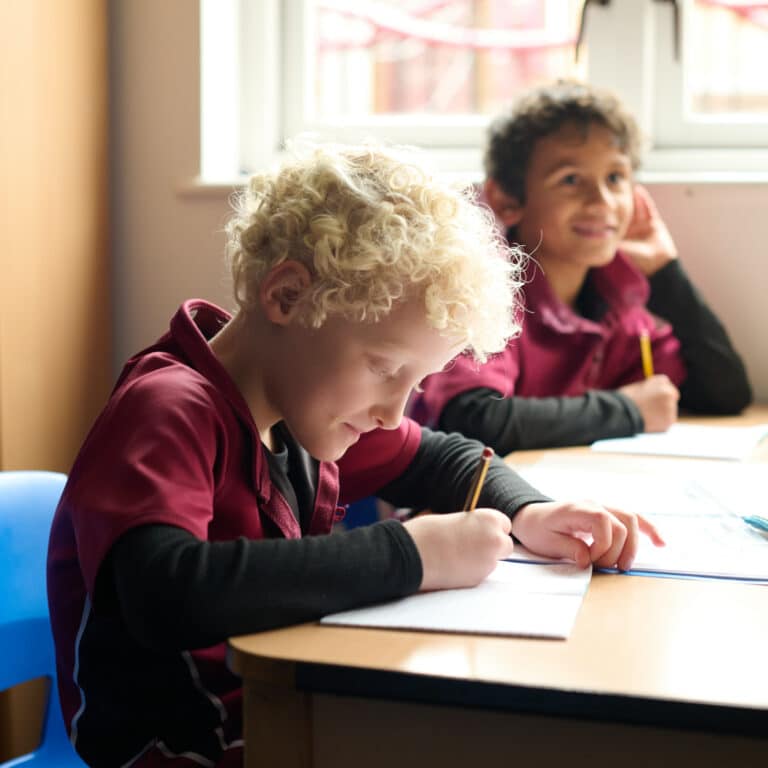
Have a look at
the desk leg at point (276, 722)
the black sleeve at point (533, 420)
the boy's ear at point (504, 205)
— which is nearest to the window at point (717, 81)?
the boy's ear at point (504, 205)

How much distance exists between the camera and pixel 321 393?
3.22ft

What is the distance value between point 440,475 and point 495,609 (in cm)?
43

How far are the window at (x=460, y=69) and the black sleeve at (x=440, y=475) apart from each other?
1.05 meters

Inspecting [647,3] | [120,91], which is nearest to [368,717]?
[120,91]

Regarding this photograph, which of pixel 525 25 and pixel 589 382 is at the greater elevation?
pixel 525 25

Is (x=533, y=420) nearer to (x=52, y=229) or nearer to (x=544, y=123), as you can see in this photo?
(x=544, y=123)

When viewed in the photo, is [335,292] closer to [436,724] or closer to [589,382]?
[436,724]

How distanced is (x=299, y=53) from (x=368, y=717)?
191 cm

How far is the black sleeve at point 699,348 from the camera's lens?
6.19 feet

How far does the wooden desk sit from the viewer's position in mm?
649

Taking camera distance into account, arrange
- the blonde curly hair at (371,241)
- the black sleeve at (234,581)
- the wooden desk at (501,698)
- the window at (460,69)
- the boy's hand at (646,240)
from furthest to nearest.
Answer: the window at (460,69) < the boy's hand at (646,240) < the blonde curly hair at (371,241) < the black sleeve at (234,581) < the wooden desk at (501,698)

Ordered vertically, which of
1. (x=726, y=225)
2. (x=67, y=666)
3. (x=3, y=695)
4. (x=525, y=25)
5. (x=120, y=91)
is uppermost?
(x=525, y=25)

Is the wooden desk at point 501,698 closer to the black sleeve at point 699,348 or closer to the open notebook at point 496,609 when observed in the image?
A: the open notebook at point 496,609

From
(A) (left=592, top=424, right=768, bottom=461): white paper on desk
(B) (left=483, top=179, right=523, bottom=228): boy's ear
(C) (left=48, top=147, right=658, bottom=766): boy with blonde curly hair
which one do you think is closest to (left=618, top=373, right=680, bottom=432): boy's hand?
(A) (left=592, top=424, right=768, bottom=461): white paper on desk
